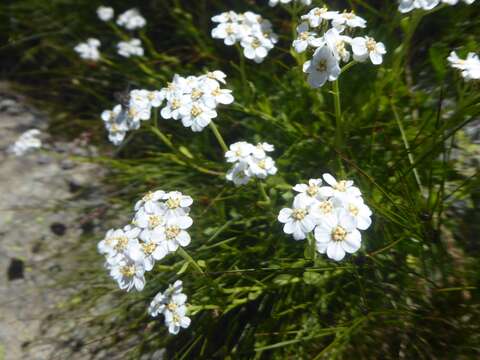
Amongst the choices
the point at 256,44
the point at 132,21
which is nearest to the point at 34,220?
the point at 132,21

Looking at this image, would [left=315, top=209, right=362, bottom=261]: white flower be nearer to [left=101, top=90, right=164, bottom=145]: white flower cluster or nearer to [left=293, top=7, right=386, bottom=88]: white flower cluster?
[left=293, top=7, right=386, bottom=88]: white flower cluster

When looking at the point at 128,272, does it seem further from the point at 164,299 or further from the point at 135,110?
the point at 135,110

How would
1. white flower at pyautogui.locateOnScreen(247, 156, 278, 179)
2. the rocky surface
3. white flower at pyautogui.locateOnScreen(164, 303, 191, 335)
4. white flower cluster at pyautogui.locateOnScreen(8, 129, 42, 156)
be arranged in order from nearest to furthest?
1. white flower at pyautogui.locateOnScreen(164, 303, 191, 335)
2. white flower at pyautogui.locateOnScreen(247, 156, 278, 179)
3. the rocky surface
4. white flower cluster at pyautogui.locateOnScreen(8, 129, 42, 156)

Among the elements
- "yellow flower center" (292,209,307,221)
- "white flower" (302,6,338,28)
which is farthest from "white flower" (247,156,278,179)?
"white flower" (302,6,338,28)

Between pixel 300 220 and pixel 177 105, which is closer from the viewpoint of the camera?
pixel 300 220

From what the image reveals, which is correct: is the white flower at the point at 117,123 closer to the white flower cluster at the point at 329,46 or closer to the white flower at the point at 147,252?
the white flower at the point at 147,252

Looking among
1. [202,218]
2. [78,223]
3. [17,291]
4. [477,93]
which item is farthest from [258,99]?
[17,291]
